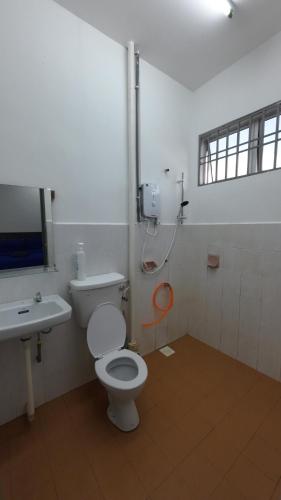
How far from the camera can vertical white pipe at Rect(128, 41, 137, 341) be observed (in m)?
1.64

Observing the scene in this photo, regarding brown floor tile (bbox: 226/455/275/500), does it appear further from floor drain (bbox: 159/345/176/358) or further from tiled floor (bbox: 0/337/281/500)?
floor drain (bbox: 159/345/176/358)

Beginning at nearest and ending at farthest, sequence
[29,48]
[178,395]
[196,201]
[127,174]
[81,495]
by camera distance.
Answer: [81,495]
[29,48]
[178,395]
[127,174]
[196,201]

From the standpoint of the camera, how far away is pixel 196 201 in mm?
2246

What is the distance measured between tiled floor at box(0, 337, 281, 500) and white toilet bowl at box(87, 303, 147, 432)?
106 mm

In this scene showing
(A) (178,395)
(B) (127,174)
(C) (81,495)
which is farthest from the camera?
(B) (127,174)

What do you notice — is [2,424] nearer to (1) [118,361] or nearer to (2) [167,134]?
(1) [118,361]

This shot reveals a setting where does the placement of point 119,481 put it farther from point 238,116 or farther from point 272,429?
point 238,116

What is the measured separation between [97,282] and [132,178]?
3.04 ft

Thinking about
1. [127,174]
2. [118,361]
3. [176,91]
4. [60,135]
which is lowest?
[118,361]

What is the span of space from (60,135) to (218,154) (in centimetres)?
151

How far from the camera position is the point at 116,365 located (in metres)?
1.50

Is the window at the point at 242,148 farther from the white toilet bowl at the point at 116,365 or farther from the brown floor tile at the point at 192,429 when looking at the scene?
the brown floor tile at the point at 192,429

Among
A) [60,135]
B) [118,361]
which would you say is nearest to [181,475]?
[118,361]

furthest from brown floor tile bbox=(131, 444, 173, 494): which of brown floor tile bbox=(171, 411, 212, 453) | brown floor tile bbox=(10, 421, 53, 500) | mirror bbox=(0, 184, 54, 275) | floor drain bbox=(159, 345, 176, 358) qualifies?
mirror bbox=(0, 184, 54, 275)
